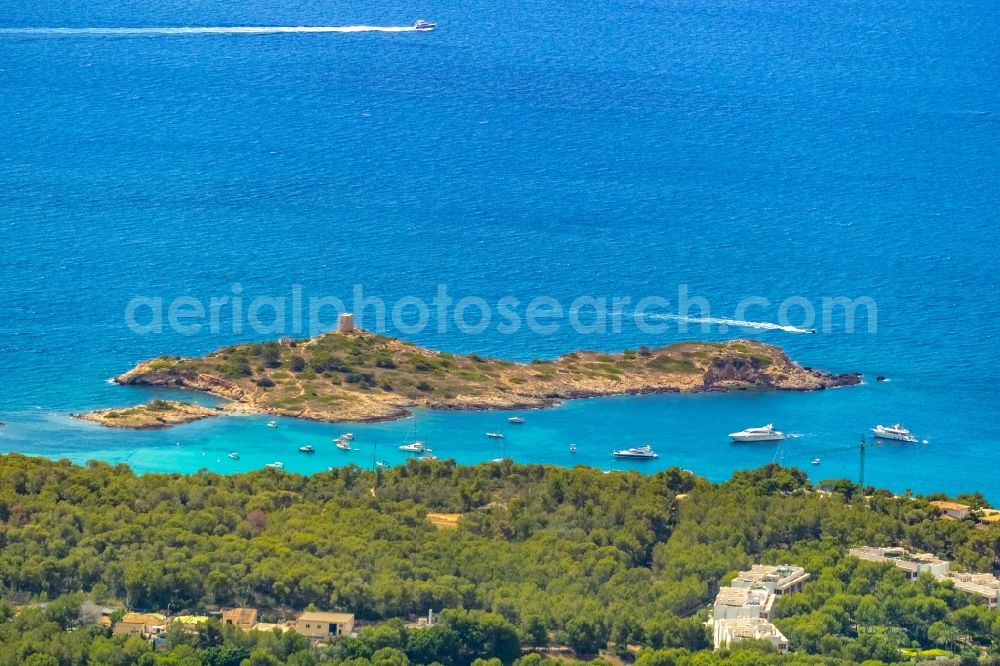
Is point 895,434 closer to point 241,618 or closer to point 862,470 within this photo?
point 862,470

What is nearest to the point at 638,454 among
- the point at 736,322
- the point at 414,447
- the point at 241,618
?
the point at 414,447

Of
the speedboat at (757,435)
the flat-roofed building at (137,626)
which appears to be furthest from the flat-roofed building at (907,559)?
the flat-roofed building at (137,626)

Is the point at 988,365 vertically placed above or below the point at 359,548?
above

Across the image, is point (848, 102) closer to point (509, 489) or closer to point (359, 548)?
point (509, 489)

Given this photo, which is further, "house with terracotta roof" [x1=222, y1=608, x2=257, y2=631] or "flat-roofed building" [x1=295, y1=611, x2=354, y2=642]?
"house with terracotta roof" [x1=222, y1=608, x2=257, y2=631]

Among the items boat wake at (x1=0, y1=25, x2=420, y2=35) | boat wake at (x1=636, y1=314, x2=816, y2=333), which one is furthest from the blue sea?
boat wake at (x1=0, y1=25, x2=420, y2=35)

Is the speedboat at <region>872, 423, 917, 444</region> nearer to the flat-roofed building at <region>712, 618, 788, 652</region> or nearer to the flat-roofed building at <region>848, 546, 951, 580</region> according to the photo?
the flat-roofed building at <region>848, 546, 951, 580</region>

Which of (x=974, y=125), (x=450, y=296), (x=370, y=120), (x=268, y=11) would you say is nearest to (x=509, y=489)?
(x=450, y=296)
